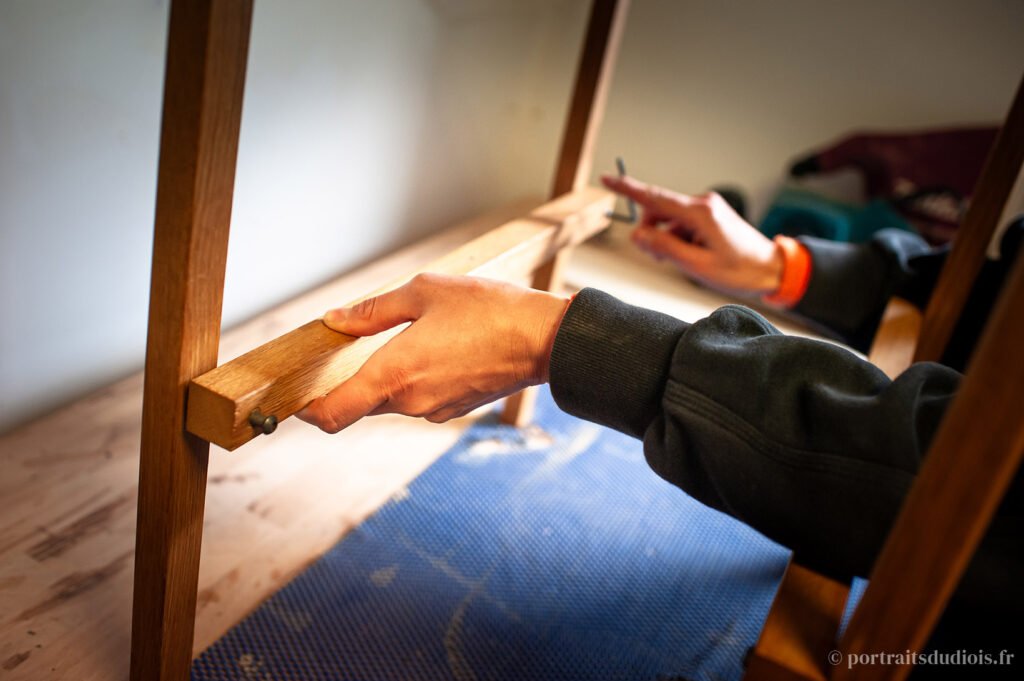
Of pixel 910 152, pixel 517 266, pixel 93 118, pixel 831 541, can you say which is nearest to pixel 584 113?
pixel 517 266

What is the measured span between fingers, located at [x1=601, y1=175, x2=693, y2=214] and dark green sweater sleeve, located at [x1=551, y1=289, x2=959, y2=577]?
1.49 ft

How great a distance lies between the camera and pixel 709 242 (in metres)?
1.03

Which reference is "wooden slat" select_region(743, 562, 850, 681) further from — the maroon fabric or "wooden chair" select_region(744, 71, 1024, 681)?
the maroon fabric

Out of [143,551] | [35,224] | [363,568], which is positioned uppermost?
[35,224]

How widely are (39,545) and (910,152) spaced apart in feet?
4.83

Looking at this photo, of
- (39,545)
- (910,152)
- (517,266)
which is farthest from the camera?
(910,152)

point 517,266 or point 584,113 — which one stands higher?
point 584,113

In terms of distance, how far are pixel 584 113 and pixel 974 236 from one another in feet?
1.56

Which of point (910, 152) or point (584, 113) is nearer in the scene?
point (584, 113)

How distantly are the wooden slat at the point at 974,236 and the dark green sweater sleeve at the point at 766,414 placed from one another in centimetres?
51

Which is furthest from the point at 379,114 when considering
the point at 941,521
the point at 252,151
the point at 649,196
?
the point at 941,521

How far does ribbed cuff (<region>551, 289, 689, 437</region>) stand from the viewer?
58 cm

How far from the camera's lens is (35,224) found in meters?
0.77

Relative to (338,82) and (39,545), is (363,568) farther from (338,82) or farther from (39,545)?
(338,82)
